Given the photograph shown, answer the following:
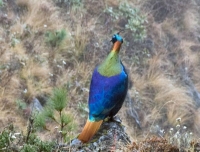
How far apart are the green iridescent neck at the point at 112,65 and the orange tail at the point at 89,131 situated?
27 centimetres

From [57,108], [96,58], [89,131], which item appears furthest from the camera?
[96,58]

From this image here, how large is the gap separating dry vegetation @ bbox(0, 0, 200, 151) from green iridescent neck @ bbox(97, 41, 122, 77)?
5.41 feet

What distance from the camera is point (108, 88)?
205cm

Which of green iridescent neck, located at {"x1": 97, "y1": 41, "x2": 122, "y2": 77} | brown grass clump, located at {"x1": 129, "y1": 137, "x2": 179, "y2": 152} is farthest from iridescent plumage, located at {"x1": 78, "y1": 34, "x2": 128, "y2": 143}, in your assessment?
brown grass clump, located at {"x1": 129, "y1": 137, "x2": 179, "y2": 152}

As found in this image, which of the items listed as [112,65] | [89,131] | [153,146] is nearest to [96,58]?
[112,65]

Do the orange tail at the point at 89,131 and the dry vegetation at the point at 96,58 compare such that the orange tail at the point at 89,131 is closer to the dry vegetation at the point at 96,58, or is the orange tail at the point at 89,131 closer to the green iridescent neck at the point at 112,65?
the green iridescent neck at the point at 112,65

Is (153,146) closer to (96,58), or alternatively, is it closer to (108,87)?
(108,87)

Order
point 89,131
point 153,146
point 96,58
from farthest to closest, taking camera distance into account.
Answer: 1. point 96,58
2. point 89,131
3. point 153,146

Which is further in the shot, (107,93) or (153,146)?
(107,93)

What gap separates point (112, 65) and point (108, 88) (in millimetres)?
129

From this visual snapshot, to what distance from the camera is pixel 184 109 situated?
5.91 meters

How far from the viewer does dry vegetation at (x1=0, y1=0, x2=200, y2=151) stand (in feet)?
14.6

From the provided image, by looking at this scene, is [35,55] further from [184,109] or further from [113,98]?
[113,98]

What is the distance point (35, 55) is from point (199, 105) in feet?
9.15
